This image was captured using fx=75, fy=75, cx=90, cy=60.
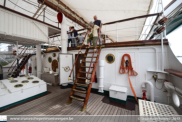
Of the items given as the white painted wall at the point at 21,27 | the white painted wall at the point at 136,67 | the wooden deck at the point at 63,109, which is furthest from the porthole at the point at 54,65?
the white painted wall at the point at 136,67

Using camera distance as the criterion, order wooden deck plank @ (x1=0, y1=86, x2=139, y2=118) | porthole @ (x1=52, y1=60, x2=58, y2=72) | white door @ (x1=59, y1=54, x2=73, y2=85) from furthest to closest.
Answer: porthole @ (x1=52, y1=60, x2=58, y2=72), white door @ (x1=59, y1=54, x2=73, y2=85), wooden deck plank @ (x1=0, y1=86, x2=139, y2=118)

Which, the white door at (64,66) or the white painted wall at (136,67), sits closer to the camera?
the white painted wall at (136,67)

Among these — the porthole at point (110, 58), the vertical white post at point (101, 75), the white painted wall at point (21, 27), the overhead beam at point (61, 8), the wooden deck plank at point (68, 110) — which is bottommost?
the wooden deck plank at point (68, 110)

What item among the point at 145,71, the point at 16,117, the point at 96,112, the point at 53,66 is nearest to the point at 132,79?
the point at 145,71

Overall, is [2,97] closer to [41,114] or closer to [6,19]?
[41,114]

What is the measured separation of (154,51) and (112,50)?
184cm

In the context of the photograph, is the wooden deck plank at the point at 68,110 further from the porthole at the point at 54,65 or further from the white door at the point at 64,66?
the porthole at the point at 54,65

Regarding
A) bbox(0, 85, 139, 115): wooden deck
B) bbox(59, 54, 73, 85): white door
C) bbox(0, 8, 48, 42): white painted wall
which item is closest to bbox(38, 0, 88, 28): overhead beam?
bbox(0, 8, 48, 42): white painted wall

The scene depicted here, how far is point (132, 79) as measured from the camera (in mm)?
3752

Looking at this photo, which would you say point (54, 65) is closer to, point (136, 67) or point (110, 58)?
point (110, 58)

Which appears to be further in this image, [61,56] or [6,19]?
[61,56]

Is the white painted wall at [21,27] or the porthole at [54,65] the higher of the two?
the white painted wall at [21,27]

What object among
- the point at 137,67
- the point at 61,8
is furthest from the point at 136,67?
the point at 61,8

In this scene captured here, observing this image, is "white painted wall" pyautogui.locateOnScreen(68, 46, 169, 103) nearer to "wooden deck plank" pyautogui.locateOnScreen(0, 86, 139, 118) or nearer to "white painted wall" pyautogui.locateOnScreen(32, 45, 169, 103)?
"white painted wall" pyautogui.locateOnScreen(32, 45, 169, 103)
